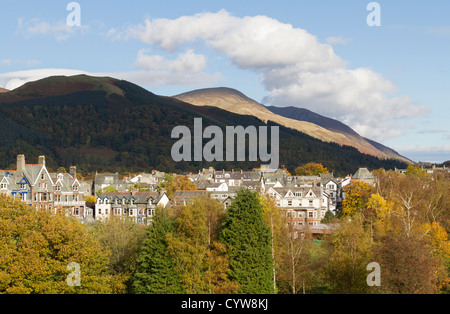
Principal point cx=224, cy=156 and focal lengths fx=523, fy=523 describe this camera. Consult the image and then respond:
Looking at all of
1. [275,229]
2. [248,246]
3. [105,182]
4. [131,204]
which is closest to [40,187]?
[131,204]

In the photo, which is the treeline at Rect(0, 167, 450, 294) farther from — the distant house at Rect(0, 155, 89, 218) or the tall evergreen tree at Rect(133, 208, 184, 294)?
the distant house at Rect(0, 155, 89, 218)

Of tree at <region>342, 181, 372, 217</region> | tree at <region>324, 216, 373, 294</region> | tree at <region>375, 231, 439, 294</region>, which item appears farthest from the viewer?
tree at <region>342, 181, 372, 217</region>

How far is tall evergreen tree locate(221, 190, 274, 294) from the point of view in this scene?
4678 cm

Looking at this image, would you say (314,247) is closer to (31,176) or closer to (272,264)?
(272,264)

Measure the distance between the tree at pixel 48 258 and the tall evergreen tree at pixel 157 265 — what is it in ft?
7.70

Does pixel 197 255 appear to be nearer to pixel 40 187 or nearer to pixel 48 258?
pixel 48 258

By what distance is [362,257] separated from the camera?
47.8 metres

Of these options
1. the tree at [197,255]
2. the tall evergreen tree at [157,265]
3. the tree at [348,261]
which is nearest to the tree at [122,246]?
the tall evergreen tree at [157,265]

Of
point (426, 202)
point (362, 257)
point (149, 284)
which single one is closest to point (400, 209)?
point (426, 202)

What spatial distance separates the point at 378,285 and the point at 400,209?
36487 mm

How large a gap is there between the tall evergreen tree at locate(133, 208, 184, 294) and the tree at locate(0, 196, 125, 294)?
2.35 metres

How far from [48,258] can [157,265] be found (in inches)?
365

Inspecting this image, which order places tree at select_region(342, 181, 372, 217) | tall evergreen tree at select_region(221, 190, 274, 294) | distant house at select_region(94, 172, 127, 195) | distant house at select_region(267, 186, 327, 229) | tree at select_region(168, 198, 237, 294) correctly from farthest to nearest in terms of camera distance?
1. distant house at select_region(94, 172, 127, 195)
2. distant house at select_region(267, 186, 327, 229)
3. tree at select_region(342, 181, 372, 217)
4. tall evergreen tree at select_region(221, 190, 274, 294)
5. tree at select_region(168, 198, 237, 294)

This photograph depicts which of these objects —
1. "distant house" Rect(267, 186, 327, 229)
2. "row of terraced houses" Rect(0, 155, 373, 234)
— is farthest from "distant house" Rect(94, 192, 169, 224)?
"distant house" Rect(267, 186, 327, 229)
